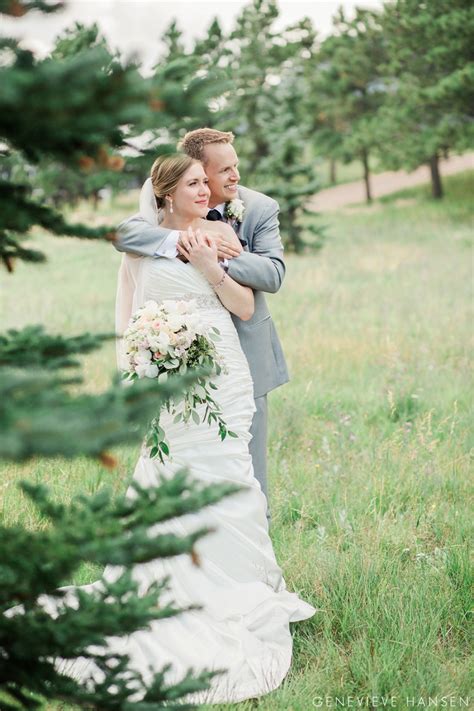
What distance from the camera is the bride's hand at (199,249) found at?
13.9ft

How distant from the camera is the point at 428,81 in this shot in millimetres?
25391

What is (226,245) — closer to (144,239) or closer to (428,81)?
(144,239)

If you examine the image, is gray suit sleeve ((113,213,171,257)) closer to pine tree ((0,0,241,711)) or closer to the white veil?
the white veil

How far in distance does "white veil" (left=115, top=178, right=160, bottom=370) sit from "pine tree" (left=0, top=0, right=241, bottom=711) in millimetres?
2451

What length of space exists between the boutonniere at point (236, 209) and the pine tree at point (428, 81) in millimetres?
19325

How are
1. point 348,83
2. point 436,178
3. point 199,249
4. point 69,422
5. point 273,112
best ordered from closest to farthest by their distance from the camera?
point 69,422 → point 199,249 → point 273,112 → point 436,178 → point 348,83

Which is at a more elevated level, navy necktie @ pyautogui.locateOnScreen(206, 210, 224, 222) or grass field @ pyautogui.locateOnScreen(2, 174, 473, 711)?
navy necktie @ pyautogui.locateOnScreen(206, 210, 224, 222)

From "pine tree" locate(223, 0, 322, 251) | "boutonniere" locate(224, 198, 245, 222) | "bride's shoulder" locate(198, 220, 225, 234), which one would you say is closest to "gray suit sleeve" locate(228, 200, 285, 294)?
"boutonniere" locate(224, 198, 245, 222)

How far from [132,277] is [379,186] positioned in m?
41.9

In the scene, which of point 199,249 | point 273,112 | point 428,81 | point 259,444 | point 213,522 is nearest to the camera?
point 213,522

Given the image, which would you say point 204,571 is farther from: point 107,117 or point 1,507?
point 107,117

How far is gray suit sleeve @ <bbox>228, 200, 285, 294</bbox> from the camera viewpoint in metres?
4.38

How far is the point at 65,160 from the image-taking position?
1573 millimetres

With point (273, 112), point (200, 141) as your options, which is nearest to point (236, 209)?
point (200, 141)
